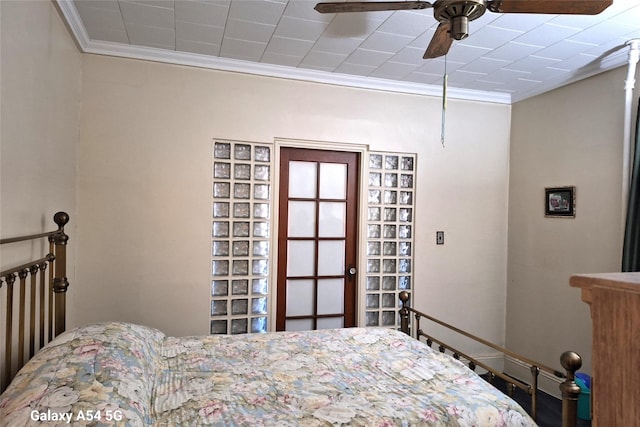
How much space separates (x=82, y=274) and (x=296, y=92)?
217 centimetres

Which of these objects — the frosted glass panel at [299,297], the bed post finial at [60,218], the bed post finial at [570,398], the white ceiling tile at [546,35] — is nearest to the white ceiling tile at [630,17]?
the white ceiling tile at [546,35]

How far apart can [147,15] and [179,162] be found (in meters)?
1.04

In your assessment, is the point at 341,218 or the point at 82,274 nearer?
the point at 82,274

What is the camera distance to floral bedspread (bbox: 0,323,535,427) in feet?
4.19

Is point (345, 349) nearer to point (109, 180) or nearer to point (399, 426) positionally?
point (399, 426)

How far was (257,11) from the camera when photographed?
7.83 ft

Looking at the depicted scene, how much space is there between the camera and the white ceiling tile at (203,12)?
232 cm

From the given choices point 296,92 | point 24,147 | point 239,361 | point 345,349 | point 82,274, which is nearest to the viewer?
point 24,147

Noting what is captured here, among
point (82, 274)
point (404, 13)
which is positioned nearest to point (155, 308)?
point (82, 274)

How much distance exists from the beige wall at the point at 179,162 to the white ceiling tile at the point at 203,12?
2.17 feet

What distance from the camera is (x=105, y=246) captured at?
9.64 ft

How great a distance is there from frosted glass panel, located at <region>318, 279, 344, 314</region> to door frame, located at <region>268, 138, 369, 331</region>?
154 millimetres

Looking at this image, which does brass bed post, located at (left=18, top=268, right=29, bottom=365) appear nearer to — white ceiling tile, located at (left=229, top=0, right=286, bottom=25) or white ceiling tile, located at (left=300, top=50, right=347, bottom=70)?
white ceiling tile, located at (left=229, top=0, right=286, bottom=25)

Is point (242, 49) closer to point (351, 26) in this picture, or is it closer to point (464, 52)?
point (351, 26)
